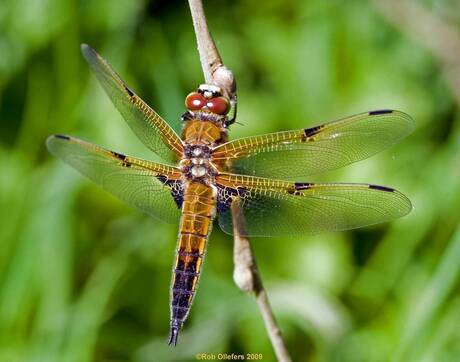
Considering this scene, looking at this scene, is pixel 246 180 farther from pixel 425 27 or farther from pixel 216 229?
pixel 425 27

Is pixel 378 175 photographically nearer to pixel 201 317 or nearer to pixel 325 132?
pixel 201 317

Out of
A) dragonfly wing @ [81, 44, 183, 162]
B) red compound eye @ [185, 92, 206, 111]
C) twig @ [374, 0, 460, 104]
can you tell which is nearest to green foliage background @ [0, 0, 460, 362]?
twig @ [374, 0, 460, 104]

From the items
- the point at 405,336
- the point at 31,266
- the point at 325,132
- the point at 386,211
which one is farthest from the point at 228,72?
the point at 31,266

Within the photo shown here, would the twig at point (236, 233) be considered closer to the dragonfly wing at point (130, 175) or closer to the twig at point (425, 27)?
the dragonfly wing at point (130, 175)

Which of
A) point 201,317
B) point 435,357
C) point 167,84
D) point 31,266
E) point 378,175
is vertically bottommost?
point 435,357

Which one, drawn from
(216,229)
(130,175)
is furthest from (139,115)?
(216,229)

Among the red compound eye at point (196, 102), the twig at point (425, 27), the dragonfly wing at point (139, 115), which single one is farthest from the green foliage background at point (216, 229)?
the red compound eye at point (196, 102)
